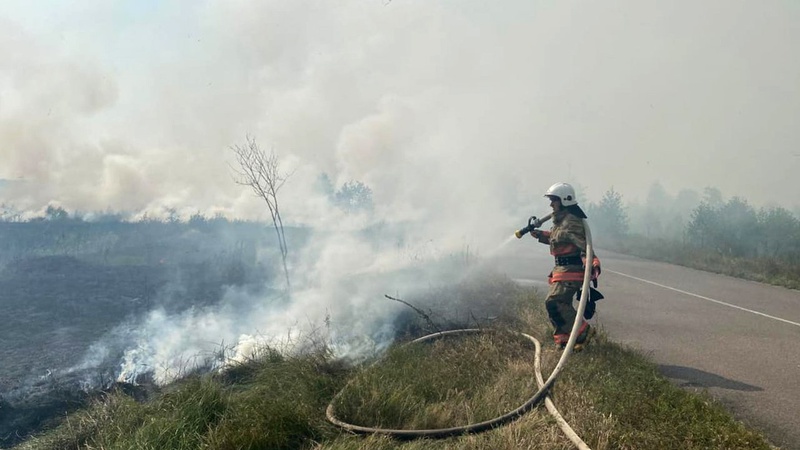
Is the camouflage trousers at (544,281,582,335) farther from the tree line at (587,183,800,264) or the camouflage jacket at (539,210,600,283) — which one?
the tree line at (587,183,800,264)

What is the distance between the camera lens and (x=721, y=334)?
7648 millimetres

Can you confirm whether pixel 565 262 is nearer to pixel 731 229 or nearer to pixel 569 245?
pixel 569 245

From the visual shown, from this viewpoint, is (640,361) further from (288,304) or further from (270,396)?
(288,304)

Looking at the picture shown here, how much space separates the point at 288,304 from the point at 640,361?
847 centimetres

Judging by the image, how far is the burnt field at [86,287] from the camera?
337 inches

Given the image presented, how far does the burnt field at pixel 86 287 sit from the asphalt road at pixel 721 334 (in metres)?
8.00

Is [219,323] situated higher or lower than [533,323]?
lower

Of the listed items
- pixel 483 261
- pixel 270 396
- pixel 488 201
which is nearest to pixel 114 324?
pixel 270 396

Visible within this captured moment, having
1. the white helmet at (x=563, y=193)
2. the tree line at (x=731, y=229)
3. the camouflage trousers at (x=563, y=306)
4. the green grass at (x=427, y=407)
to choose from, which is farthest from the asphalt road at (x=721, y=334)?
the tree line at (x=731, y=229)

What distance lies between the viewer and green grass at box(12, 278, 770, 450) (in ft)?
13.3

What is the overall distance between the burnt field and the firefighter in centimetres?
655

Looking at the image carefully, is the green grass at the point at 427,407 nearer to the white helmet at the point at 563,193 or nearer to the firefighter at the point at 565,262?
the firefighter at the point at 565,262

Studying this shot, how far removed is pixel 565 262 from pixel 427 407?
2977mm

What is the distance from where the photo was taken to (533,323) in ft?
24.6
